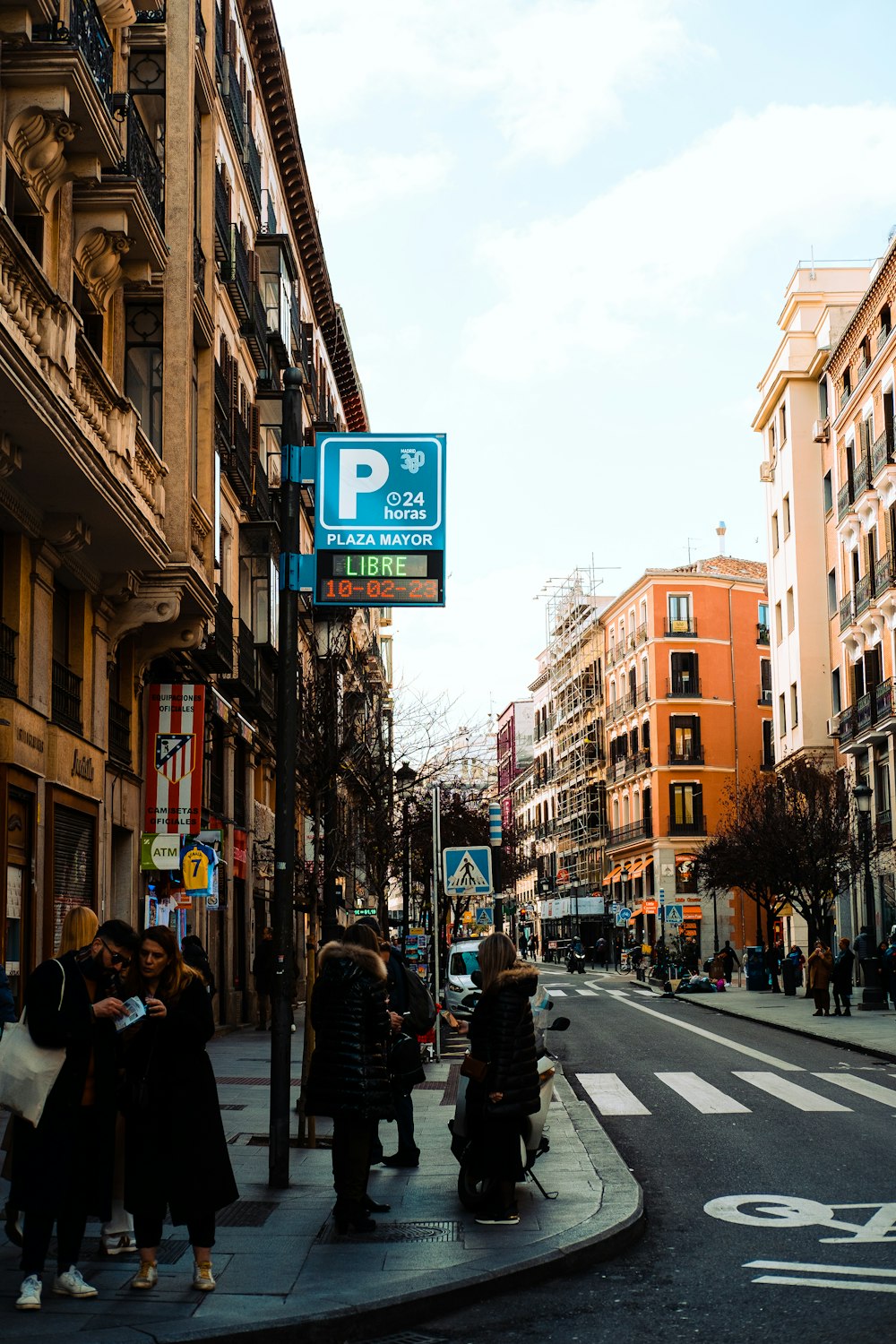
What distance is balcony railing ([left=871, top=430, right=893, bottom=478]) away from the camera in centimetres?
4681

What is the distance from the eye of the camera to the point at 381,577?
38.1 feet

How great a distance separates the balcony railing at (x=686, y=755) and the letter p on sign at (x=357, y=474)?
71025mm

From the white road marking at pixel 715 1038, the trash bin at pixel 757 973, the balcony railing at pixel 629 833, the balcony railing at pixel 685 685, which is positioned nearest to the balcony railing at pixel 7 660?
the white road marking at pixel 715 1038

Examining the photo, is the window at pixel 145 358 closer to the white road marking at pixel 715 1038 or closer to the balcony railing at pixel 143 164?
the balcony railing at pixel 143 164

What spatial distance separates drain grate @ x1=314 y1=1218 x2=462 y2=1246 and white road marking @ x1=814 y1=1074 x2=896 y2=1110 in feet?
28.6

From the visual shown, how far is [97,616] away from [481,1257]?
463 inches

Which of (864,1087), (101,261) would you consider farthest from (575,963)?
(101,261)

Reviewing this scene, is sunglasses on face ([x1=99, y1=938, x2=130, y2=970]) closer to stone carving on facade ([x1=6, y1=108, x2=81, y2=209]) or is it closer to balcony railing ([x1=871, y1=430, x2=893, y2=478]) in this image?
stone carving on facade ([x1=6, y1=108, x2=81, y2=209])

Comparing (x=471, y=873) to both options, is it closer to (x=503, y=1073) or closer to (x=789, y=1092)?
(x=789, y=1092)

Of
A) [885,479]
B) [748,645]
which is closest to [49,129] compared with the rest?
[885,479]

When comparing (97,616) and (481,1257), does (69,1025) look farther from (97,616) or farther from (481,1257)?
(97,616)

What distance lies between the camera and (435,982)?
2550 cm

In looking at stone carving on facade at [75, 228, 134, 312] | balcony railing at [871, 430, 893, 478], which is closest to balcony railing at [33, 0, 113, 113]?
stone carving on facade at [75, 228, 134, 312]

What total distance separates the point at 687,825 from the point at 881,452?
35.7 m
